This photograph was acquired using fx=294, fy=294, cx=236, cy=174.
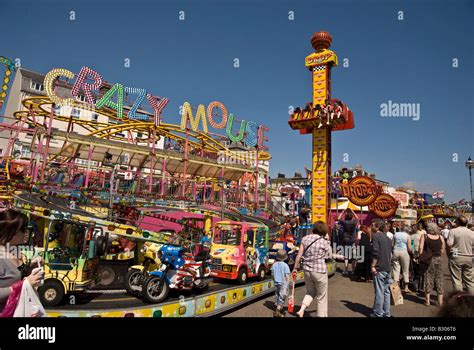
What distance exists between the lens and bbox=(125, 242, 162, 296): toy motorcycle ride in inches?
264

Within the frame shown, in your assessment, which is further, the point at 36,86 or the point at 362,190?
the point at 36,86

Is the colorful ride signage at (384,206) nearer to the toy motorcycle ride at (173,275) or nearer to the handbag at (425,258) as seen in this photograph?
the handbag at (425,258)

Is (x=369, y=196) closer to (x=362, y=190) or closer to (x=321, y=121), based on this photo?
(x=362, y=190)

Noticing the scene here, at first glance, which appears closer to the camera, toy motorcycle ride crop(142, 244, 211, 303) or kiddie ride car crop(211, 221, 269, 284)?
toy motorcycle ride crop(142, 244, 211, 303)

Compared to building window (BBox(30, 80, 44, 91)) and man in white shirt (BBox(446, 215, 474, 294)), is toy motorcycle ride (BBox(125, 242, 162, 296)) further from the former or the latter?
building window (BBox(30, 80, 44, 91))

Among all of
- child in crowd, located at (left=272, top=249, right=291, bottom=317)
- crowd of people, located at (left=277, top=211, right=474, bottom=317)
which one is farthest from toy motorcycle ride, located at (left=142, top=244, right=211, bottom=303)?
crowd of people, located at (left=277, top=211, right=474, bottom=317)

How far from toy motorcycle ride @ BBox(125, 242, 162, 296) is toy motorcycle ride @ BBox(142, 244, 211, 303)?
0.78ft

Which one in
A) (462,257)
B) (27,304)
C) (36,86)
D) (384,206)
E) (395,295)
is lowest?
(395,295)

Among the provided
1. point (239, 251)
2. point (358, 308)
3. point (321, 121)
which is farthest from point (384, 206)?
point (239, 251)

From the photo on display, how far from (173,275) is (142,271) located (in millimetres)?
885

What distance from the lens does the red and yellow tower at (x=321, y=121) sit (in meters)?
16.1

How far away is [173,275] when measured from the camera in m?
6.72
